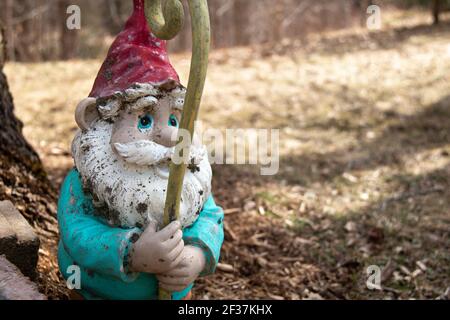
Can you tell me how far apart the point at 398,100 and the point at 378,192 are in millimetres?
2188

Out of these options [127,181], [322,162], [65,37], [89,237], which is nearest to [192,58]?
[127,181]

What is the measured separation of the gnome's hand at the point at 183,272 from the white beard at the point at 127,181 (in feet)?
0.39

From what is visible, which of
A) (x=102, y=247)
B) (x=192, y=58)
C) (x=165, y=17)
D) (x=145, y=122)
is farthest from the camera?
(x=145, y=122)

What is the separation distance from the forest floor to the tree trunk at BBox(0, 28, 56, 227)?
0.13 metres

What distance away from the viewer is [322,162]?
16.7ft

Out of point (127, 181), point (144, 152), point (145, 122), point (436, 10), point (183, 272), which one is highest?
point (436, 10)

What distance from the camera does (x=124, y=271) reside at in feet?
7.09

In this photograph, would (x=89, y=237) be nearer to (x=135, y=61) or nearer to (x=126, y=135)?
(x=126, y=135)

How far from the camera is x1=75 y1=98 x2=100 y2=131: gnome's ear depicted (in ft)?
7.39

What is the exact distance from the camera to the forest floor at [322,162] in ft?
11.3

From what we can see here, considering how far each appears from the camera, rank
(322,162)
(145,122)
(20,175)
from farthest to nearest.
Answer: (322,162)
(20,175)
(145,122)

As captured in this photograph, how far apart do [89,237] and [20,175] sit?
121 cm
